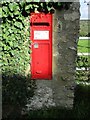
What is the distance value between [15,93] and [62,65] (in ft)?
3.20

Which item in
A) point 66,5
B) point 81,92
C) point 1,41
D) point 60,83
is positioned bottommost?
point 81,92

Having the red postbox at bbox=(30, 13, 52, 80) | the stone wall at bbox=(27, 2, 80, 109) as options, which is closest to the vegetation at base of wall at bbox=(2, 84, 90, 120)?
the stone wall at bbox=(27, 2, 80, 109)

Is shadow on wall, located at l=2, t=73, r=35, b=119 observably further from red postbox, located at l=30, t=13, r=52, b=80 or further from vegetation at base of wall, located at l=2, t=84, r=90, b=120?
red postbox, located at l=30, t=13, r=52, b=80

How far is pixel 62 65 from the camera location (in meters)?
6.57

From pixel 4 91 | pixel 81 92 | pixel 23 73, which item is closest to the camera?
pixel 4 91

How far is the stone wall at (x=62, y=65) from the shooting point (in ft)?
21.0

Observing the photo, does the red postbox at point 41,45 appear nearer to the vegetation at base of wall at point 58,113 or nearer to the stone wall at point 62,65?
the stone wall at point 62,65

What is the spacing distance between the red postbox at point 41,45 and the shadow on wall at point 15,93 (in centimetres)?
22

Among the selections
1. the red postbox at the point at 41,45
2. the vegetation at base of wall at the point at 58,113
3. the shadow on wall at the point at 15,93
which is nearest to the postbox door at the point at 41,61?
the red postbox at the point at 41,45

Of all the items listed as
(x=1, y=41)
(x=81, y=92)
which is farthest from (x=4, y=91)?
(x=81, y=92)

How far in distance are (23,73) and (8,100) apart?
0.53 m

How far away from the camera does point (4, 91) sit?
→ 19.7 ft

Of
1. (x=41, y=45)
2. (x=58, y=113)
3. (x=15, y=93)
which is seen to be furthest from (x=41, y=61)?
(x=58, y=113)

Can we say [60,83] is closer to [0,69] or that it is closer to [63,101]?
[63,101]
